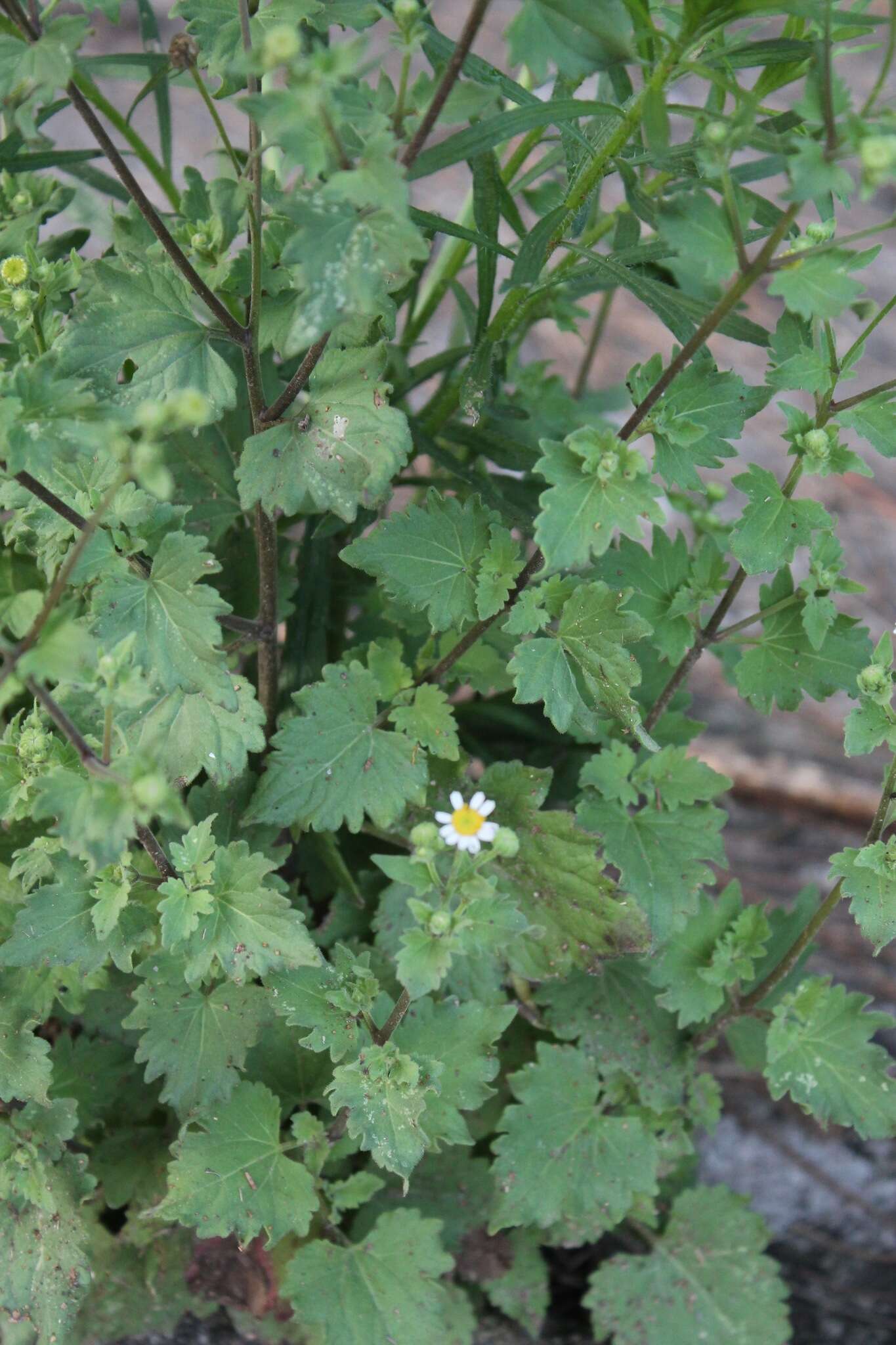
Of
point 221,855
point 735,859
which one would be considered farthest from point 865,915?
point 735,859

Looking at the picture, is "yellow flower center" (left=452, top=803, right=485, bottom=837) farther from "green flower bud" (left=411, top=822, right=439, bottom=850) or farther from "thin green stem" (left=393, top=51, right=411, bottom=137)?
"thin green stem" (left=393, top=51, right=411, bottom=137)

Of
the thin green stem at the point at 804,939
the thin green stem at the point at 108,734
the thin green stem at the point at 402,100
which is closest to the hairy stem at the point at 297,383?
the thin green stem at the point at 402,100

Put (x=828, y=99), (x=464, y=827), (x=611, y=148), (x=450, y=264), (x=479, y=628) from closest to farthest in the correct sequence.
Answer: (x=828, y=99)
(x=464, y=827)
(x=611, y=148)
(x=479, y=628)
(x=450, y=264)

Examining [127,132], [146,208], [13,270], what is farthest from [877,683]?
[127,132]

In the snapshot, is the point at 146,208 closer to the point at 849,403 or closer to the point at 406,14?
the point at 406,14

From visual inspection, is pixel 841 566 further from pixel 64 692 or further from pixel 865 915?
pixel 64 692

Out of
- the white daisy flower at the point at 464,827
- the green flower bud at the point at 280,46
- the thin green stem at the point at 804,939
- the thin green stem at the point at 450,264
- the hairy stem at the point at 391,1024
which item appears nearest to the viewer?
the green flower bud at the point at 280,46

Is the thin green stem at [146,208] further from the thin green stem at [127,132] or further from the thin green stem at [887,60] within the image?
the thin green stem at [887,60]
